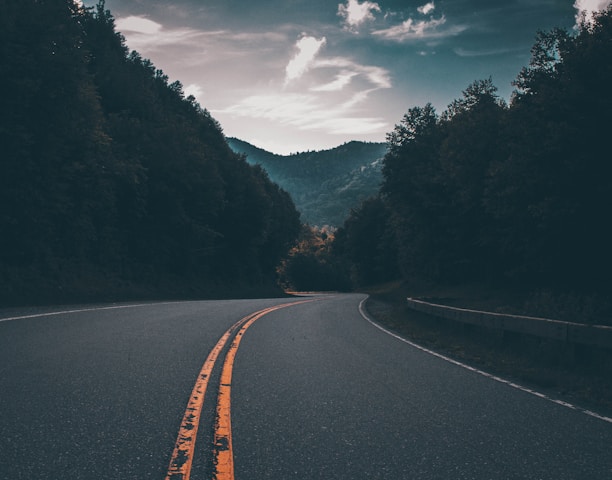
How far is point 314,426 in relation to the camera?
4.89 metres

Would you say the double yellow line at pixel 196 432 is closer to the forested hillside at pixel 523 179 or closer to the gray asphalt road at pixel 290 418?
the gray asphalt road at pixel 290 418

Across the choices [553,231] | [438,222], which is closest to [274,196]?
[438,222]

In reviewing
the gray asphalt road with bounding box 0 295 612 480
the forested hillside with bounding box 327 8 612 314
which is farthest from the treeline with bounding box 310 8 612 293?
the gray asphalt road with bounding box 0 295 612 480

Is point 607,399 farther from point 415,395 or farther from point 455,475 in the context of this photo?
point 455,475

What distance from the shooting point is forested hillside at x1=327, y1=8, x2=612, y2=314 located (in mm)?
24500

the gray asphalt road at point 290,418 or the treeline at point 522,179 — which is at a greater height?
the treeline at point 522,179

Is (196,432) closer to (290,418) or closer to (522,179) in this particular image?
(290,418)

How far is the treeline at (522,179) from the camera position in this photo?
24.5 metres

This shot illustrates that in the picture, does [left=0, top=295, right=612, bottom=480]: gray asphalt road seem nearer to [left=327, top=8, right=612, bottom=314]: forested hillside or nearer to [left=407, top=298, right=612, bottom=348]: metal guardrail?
[left=407, top=298, right=612, bottom=348]: metal guardrail

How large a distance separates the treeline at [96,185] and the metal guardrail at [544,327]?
599 inches

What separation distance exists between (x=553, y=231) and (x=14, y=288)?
24.8 metres

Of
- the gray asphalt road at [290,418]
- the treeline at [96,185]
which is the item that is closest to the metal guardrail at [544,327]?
the gray asphalt road at [290,418]

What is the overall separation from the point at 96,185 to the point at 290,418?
26007mm

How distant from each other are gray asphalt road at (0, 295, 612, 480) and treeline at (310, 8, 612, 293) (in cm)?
1955
